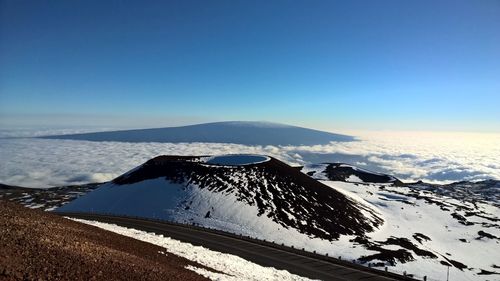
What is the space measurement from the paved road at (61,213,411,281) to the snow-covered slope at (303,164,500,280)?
505 inches

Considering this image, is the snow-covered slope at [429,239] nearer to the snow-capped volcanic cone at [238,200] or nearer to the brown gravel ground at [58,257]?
the snow-capped volcanic cone at [238,200]

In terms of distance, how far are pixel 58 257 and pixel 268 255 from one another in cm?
2762

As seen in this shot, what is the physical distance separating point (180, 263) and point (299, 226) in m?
43.2

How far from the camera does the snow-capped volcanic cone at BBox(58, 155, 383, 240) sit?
64375 millimetres

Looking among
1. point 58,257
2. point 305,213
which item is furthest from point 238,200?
point 58,257

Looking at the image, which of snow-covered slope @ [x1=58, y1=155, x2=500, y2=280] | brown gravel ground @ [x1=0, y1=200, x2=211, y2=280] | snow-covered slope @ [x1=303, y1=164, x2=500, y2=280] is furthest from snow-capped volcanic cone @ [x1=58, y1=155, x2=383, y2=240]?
brown gravel ground @ [x1=0, y1=200, x2=211, y2=280]

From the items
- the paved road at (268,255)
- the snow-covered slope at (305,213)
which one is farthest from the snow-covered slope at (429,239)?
the paved road at (268,255)

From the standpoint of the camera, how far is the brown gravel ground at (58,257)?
14.9 m

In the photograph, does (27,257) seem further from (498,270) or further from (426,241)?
(426,241)

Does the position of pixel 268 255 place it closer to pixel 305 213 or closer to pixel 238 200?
pixel 238 200

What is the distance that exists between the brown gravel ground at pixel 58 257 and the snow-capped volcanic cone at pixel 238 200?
126ft

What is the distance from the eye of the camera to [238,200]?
72.6 metres

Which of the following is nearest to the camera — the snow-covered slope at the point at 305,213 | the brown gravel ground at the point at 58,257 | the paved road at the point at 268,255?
the brown gravel ground at the point at 58,257

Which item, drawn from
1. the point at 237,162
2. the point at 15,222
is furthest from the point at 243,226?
the point at 15,222
